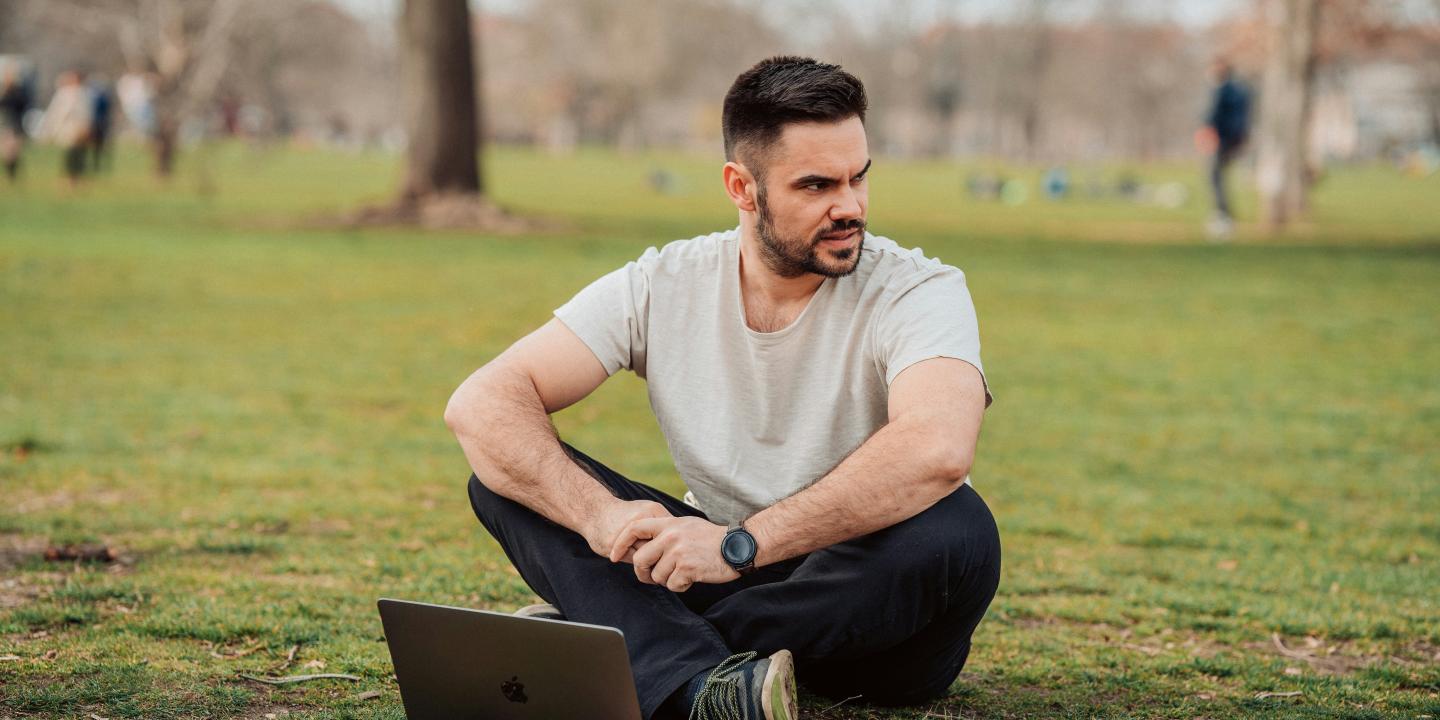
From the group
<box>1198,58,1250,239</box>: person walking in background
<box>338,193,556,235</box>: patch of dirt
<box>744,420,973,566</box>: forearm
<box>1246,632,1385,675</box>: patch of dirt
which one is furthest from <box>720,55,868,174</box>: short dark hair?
<box>1198,58,1250,239</box>: person walking in background

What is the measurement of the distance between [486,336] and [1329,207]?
71.1ft

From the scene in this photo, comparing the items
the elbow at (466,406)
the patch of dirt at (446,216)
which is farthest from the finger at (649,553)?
the patch of dirt at (446,216)

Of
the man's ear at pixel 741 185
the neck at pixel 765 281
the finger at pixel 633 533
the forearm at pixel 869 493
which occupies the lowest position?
the finger at pixel 633 533

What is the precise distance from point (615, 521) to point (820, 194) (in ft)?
2.82

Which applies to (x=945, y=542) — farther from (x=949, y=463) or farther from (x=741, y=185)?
(x=741, y=185)

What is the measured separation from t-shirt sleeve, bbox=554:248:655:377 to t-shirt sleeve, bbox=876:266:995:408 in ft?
1.95

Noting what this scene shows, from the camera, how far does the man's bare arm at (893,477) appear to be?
2955mm

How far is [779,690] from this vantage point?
9.29 ft

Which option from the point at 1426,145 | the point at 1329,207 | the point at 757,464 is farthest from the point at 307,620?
the point at 1426,145

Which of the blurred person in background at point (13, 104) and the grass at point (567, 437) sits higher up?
the blurred person in background at point (13, 104)

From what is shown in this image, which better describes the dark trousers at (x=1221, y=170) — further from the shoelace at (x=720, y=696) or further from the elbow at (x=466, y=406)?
the shoelace at (x=720, y=696)

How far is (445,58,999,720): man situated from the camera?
2.99 meters

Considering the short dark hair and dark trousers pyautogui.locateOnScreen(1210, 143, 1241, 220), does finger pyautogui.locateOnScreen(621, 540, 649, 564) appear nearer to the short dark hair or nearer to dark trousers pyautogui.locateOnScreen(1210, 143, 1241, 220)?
the short dark hair

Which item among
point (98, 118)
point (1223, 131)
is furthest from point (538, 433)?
point (98, 118)
